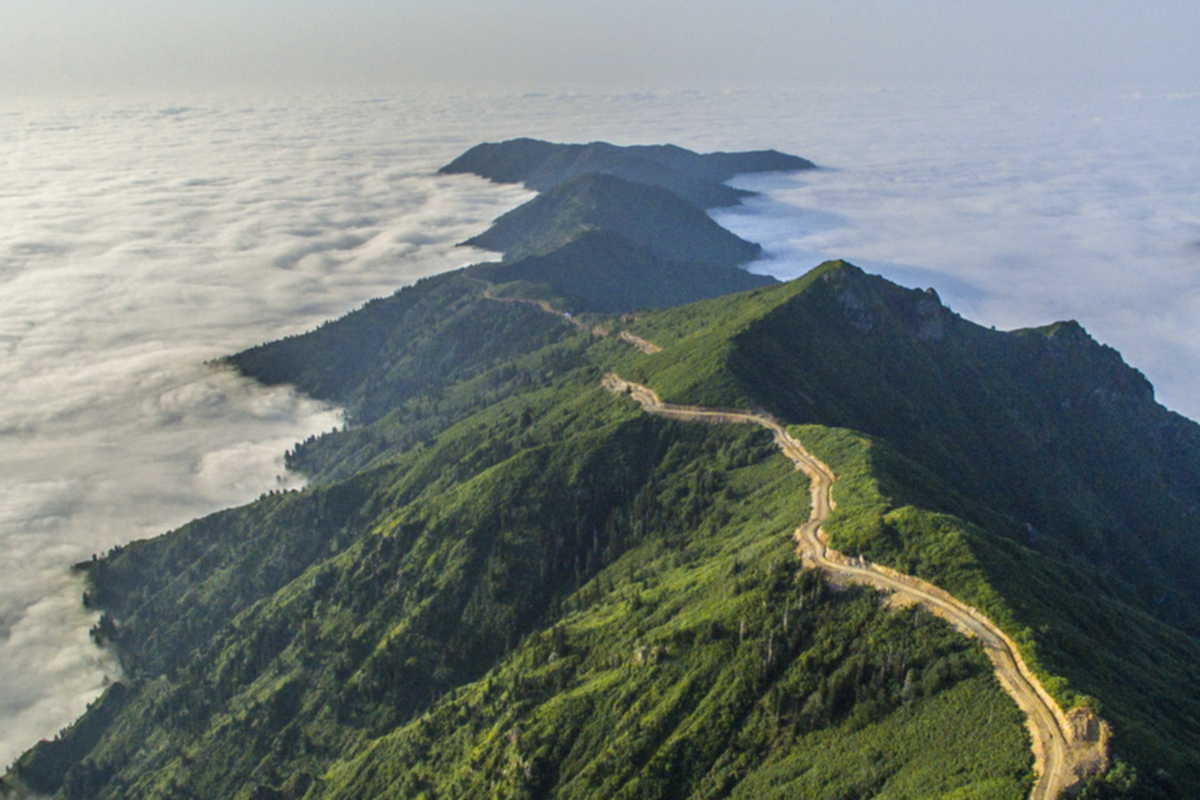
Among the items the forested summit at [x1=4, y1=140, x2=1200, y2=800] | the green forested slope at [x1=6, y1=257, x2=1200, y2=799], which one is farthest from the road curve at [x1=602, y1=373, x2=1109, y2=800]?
the green forested slope at [x1=6, y1=257, x2=1200, y2=799]

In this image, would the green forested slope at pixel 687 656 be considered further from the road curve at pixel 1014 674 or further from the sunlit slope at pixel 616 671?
the road curve at pixel 1014 674

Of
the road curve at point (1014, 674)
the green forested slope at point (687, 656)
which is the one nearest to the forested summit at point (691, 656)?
the green forested slope at point (687, 656)

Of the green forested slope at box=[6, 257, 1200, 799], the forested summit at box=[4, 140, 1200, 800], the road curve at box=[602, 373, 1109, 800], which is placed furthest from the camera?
the green forested slope at box=[6, 257, 1200, 799]

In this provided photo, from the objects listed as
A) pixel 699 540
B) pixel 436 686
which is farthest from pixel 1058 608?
pixel 436 686

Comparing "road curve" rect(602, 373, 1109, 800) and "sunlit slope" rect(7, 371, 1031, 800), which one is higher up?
"road curve" rect(602, 373, 1109, 800)

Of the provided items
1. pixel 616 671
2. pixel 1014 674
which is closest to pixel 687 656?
pixel 616 671

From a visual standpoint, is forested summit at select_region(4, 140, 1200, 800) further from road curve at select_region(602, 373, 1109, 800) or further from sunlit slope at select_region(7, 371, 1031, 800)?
road curve at select_region(602, 373, 1109, 800)

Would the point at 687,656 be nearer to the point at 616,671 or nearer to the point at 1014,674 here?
the point at 616,671

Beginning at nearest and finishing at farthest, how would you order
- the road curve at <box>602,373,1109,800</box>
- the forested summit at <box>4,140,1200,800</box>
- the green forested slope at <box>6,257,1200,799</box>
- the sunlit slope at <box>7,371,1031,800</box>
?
the road curve at <box>602,373,1109,800</box>, the forested summit at <box>4,140,1200,800</box>, the green forested slope at <box>6,257,1200,799</box>, the sunlit slope at <box>7,371,1031,800</box>
